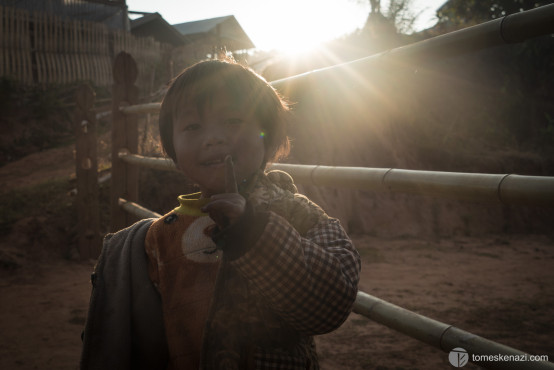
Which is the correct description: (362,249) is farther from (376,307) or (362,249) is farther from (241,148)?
(241,148)

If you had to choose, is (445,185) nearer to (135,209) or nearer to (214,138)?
(214,138)

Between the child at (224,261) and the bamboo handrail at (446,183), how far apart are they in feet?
0.81

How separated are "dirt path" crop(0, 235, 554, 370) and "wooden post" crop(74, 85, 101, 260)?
0.27m

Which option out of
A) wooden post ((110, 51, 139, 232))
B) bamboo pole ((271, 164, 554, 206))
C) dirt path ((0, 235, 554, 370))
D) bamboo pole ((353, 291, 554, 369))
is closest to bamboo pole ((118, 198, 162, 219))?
wooden post ((110, 51, 139, 232))

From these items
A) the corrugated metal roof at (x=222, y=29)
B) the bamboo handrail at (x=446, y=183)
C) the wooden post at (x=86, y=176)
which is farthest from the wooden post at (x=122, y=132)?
the corrugated metal roof at (x=222, y=29)

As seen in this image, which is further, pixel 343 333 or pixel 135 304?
pixel 343 333

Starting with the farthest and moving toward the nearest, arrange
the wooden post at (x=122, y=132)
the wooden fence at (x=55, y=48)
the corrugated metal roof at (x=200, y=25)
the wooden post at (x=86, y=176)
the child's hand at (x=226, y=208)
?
the corrugated metal roof at (x=200, y=25), the wooden fence at (x=55, y=48), the wooden post at (x=86, y=176), the wooden post at (x=122, y=132), the child's hand at (x=226, y=208)

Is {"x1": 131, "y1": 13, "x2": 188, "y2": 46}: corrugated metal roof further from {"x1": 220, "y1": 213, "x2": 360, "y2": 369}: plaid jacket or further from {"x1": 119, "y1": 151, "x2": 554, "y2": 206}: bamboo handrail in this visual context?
{"x1": 220, "y1": 213, "x2": 360, "y2": 369}: plaid jacket

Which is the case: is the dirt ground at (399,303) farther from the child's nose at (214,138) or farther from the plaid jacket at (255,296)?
the child's nose at (214,138)

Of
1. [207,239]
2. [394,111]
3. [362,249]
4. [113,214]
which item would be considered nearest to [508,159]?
[394,111]

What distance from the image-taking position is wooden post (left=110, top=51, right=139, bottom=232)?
107 inches

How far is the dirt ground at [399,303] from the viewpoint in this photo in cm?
222

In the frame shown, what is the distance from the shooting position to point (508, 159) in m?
8.17

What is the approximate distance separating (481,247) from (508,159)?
9.10 feet
